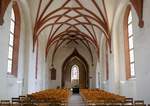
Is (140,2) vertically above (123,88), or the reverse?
(140,2)

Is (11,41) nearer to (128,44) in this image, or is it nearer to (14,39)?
(14,39)

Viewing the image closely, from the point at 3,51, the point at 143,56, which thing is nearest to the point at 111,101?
the point at 143,56

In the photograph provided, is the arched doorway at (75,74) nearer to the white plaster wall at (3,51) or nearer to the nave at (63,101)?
the white plaster wall at (3,51)

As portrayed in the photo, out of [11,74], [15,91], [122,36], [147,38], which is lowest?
[15,91]

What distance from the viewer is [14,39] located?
65.2ft

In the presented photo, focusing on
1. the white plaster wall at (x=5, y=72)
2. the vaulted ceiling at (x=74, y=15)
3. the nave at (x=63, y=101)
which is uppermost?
the vaulted ceiling at (x=74, y=15)

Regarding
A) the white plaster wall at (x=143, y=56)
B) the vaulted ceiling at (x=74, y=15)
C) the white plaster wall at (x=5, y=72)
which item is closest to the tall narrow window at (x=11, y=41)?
the white plaster wall at (x=5, y=72)

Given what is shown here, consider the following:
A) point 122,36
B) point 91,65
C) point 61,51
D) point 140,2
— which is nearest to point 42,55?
point 61,51

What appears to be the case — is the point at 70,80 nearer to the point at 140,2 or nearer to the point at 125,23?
the point at 125,23

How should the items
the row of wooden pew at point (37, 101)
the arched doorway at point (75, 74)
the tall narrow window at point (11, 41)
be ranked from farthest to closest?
the arched doorway at point (75, 74)
the tall narrow window at point (11, 41)
the row of wooden pew at point (37, 101)

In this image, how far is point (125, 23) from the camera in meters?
20.3

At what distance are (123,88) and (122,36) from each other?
475 centimetres

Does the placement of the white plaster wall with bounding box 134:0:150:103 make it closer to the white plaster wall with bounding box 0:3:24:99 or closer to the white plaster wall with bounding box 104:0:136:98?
the white plaster wall with bounding box 104:0:136:98

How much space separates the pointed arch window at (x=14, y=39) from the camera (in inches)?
757
